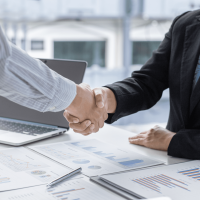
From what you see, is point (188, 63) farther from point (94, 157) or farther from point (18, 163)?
point (18, 163)

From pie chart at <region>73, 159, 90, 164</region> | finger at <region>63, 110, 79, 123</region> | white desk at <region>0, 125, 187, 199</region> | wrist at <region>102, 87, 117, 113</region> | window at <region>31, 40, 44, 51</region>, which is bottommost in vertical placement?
white desk at <region>0, 125, 187, 199</region>

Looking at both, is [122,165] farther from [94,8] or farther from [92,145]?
[94,8]

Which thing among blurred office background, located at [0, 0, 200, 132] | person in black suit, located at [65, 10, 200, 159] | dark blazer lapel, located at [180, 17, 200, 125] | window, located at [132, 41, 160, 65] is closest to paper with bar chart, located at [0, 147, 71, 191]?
person in black suit, located at [65, 10, 200, 159]

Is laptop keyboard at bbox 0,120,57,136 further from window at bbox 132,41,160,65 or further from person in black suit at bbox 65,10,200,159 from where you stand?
window at bbox 132,41,160,65

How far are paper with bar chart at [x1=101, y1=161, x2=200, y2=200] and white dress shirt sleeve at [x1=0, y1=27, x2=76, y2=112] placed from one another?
0.25 m

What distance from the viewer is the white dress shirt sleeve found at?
684 mm

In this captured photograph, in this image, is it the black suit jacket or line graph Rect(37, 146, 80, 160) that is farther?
the black suit jacket

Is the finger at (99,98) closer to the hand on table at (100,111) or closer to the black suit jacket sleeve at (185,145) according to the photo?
the hand on table at (100,111)

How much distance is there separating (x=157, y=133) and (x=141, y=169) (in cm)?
29

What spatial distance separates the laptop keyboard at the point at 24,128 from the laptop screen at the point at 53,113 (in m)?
0.05

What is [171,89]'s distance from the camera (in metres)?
1.27

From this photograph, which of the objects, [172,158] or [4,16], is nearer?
[172,158]

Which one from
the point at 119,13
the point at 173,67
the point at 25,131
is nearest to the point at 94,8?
the point at 119,13

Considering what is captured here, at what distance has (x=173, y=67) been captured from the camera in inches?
49.8
